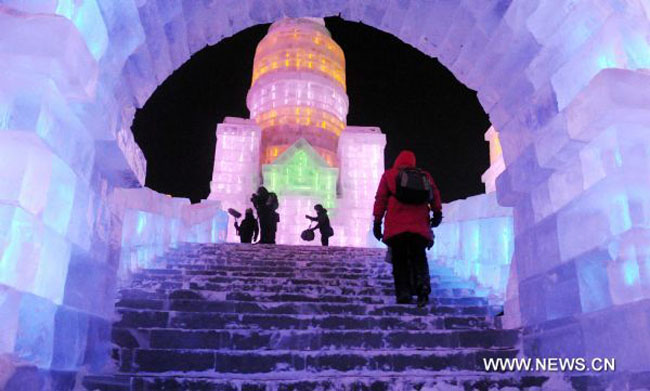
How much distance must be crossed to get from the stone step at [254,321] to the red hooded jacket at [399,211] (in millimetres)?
880

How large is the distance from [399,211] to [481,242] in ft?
7.58

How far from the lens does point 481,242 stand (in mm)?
7074

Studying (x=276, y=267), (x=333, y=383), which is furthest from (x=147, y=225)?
(x=333, y=383)

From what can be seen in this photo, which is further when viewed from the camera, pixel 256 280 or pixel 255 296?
pixel 256 280

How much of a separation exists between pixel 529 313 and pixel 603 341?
1001 mm

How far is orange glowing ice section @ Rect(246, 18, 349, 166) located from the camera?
92.2ft

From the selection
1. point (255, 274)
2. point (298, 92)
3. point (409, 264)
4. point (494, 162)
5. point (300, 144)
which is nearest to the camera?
point (409, 264)

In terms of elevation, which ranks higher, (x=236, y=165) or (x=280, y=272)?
(x=236, y=165)

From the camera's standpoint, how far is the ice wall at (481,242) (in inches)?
259

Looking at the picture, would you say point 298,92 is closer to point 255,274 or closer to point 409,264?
point 255,274

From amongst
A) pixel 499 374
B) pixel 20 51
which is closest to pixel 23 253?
pixel 20 51

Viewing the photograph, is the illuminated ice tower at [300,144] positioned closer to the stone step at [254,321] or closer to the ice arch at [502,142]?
the stone step at [254,321]

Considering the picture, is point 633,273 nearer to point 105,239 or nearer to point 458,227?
point 105,239

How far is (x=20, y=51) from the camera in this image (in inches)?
108
